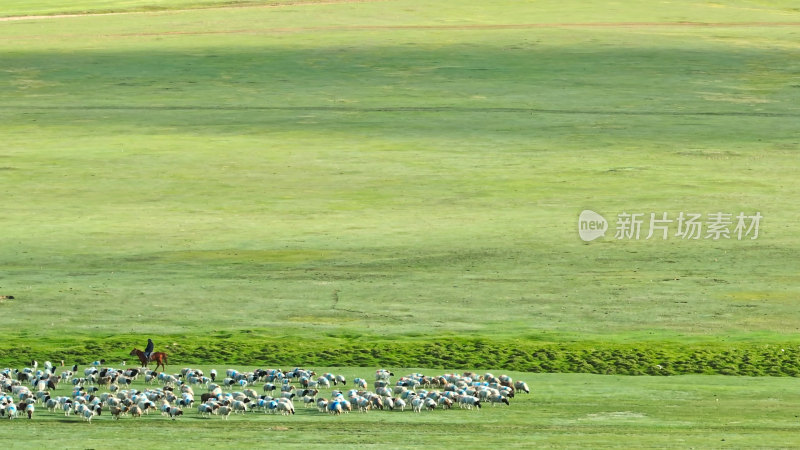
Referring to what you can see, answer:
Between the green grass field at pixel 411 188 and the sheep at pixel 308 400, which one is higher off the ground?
the green grass field at pixel 411 188

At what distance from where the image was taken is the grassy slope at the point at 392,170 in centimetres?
→ 3016

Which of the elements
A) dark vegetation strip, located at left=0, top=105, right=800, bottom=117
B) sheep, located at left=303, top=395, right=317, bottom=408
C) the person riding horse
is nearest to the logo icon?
dark vegetation strip, located at left=0, top=105, right=800, bottom=117

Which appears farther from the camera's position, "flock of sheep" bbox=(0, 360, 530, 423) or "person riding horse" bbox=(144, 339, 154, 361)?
"person riding horse" bbox=(144, 339, 154, 361)

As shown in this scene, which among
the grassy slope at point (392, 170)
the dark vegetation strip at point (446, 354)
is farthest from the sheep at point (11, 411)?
the grassy slope at point (392, 170)

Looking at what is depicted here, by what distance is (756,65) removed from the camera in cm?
6419

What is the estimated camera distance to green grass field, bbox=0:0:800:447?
26734 millimetres

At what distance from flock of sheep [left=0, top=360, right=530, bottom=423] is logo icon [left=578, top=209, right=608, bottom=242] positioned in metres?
15.6

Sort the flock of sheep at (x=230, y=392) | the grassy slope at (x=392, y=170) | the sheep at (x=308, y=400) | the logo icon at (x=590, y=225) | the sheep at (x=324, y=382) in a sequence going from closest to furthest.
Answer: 1. the flock of sheep at (x=230, y=392)
2. the sheep at (x=308, y=400)
3. the sheep at (x=324, y=382)
4. the grassy slope at (x=392, y=170)
5. the logo icon at (x=590, y=225)

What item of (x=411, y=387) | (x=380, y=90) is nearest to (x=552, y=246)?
(x=411, y=387)

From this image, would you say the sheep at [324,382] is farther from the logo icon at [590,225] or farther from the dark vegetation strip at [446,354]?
the logo icon at [590,225]

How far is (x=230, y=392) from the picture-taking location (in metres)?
21.8

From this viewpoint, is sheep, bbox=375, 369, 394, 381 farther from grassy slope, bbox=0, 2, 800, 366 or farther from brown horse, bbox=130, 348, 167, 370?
grassy slope, bbox=0, 2, 800, 366

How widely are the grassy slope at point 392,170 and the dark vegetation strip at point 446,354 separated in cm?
102

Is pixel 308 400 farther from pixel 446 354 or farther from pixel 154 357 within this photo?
pixel 446 354
